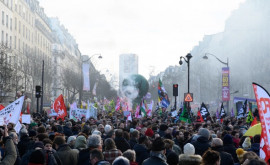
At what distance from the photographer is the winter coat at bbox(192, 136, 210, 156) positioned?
9.47 m

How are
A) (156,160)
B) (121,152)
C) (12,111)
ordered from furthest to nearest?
(12,111), (121,152), (156,160)

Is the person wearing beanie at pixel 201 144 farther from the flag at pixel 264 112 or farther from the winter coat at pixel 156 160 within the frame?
the flag at pixel 264 112

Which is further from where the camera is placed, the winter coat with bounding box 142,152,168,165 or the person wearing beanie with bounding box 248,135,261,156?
the person wearing beanie with bounding box 248,135,261,156

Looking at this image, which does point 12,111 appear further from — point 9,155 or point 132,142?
point 9,155

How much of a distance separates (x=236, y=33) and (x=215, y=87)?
10.5m

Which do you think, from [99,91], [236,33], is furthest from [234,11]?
[99,91]

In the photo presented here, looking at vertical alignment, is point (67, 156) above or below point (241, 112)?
below

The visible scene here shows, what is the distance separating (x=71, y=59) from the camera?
107m

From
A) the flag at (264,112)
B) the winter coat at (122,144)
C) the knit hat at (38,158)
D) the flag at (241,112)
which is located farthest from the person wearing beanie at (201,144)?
the flag at (241,112)

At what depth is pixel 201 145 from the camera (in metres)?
9.49

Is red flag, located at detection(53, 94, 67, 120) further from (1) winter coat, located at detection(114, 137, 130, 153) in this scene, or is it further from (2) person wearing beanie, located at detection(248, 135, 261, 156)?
(2) person wearing beanie, located at detection(248, 135, 261, 156)

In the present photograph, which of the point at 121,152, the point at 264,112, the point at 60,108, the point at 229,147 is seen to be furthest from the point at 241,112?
the point at 264,112

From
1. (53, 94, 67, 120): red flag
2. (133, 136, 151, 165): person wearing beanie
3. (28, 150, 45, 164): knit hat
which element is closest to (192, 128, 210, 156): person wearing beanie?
(133, 136, 151, 165): person wearing beanie

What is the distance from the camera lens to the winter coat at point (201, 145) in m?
9.47
